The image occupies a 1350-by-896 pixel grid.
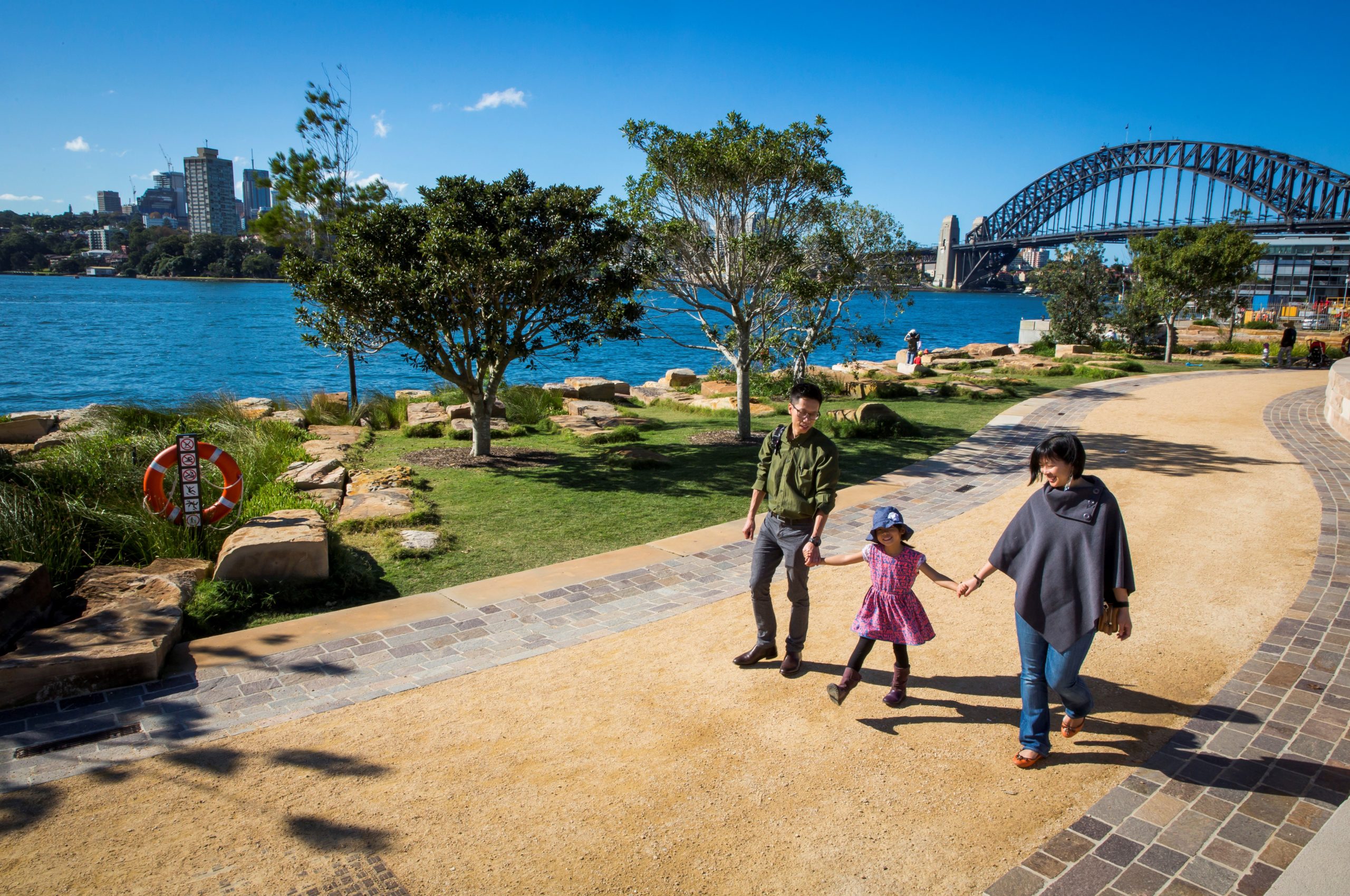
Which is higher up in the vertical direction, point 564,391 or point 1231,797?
point 564,391

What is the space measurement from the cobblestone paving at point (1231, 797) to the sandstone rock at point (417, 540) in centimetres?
619

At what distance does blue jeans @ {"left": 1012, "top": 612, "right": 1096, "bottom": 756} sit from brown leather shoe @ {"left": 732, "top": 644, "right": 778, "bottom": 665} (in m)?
1.77

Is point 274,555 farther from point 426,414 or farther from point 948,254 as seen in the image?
point 948,254

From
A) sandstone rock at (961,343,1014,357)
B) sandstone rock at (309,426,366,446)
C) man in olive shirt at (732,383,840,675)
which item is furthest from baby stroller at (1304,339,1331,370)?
man in olive shirt at (732,383,840,675)

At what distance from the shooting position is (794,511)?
5176 mm

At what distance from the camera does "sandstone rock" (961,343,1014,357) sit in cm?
3519

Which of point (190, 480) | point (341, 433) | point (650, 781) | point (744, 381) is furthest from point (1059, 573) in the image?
point (341, 433)

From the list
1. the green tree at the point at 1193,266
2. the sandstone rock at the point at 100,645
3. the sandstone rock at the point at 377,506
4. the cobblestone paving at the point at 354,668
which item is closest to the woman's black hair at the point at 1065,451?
the cobblestone paving at the point at 354,668

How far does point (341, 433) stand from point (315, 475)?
479 cm

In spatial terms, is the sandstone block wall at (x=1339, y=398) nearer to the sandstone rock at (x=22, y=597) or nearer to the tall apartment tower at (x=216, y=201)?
the sandstone rock at (x=22, y=597)

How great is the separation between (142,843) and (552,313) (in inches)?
401

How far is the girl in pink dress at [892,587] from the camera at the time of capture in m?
4.72

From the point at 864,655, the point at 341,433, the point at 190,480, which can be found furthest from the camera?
the point at 341,433

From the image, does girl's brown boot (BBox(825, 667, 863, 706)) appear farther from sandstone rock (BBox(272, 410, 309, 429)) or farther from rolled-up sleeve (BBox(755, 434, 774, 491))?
sandstone rock (BBox(272, 410, 309, 429))
